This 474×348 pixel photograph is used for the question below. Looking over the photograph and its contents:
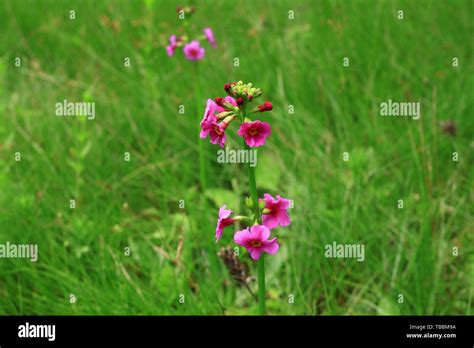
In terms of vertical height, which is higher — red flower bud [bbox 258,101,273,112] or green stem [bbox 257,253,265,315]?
red flower bud [bbox 258,101,273,112]

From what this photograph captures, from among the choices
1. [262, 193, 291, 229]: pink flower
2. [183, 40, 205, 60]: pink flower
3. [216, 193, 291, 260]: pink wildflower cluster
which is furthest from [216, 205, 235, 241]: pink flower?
[183, 40, 205, 60]: pink flower

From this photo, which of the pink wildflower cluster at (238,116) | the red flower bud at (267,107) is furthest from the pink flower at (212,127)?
the red flower bud at (267,107)

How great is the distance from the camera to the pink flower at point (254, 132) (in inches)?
73.3

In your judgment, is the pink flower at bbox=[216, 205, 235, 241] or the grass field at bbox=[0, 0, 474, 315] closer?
the pink flower at bbox=[216, 205, 235, 241]

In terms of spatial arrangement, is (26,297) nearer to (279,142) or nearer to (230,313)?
(230,313)

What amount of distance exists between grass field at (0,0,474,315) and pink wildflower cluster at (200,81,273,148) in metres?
0.38

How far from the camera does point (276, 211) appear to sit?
1.93m

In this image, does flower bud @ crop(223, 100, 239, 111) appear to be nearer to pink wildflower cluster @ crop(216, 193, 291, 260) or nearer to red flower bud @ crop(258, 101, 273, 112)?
red flower bud @ crop(258, 101, 273, 112)

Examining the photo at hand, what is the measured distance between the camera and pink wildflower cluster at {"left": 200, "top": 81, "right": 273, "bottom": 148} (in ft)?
6.13

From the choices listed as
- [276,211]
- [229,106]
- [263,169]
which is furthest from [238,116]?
[263,169]

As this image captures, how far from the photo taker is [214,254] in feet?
10.2
